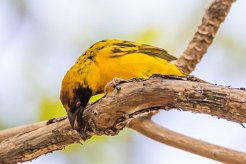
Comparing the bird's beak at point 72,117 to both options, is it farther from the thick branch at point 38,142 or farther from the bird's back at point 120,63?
the bird's back at point 120,63

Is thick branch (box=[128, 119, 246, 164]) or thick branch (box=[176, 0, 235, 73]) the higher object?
thick branch (box=[176, 0, 235, 73])

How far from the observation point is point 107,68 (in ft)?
12.5

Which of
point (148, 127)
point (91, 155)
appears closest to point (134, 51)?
point (148, 127)

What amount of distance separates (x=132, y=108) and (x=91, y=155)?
7.97 feet

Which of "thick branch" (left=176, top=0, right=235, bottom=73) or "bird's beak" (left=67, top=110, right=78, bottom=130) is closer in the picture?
"bird's beak" (left=67, top=110, right=78, bottom=130)

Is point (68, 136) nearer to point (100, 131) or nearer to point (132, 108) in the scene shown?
point (100, 131)

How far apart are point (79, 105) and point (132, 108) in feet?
2.28

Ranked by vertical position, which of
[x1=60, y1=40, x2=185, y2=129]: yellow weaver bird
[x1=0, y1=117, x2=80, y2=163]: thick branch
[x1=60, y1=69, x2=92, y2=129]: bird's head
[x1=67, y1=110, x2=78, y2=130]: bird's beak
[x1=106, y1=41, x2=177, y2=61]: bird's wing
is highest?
[x1=106, y1=41, x2=177, y2=61]: bird's wing

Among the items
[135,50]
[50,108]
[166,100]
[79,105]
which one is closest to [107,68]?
[135,50]

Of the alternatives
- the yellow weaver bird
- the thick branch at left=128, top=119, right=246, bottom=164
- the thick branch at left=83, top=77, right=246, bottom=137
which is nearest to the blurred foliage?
the thick branch at left=128, top=119, right=246, bottom=164

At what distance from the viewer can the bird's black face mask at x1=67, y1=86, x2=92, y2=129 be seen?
3268mm

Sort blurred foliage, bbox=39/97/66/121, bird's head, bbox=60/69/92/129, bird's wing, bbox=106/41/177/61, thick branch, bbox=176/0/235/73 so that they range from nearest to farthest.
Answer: bird's head, bbox=60/69/92/129
bird's wing, bbox=106/41/177/61
thick branch, bbox=176/0/235/73
blurred foliage, bbox=39/97/66/121

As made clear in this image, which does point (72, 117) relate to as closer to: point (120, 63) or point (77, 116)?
point (77, 116)

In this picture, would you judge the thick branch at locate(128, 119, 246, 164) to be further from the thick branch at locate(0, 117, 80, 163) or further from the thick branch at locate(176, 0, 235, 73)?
the thick branch at locate(0, 117, 80, 163)
